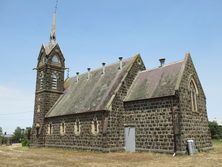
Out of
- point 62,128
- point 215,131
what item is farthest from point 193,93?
point 215,131

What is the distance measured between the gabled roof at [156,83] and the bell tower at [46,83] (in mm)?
13813

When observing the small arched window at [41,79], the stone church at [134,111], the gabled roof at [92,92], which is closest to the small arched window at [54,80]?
the small arched window at [41,79]

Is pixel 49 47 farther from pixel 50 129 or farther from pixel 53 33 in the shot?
pixel 50 129

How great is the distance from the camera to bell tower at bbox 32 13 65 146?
36375 millimetres

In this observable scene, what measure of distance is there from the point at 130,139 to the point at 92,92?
7699mm

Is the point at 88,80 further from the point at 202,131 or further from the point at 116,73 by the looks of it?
the point at 202,131

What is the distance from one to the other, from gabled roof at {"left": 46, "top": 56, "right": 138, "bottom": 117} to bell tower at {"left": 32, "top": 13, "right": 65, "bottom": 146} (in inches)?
45.2

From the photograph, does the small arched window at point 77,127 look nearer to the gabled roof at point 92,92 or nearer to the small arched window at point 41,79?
the gabled roof at point 92,92

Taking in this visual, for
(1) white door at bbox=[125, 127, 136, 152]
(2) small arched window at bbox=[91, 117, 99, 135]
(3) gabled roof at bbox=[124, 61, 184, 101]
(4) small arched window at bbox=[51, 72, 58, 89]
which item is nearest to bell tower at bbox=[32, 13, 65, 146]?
(4) small arched window at bbox=[51, 72, 58, 89]

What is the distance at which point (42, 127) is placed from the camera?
35938 millimetres

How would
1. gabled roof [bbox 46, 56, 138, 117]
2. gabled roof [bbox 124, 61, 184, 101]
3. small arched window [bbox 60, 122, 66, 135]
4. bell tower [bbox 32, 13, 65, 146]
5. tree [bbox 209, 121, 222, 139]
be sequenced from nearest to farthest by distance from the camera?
gabled roof [bbox 124, 61, 184, 101], gabled roof [bbox 46, 56, 138, 117], small arched window [bbox 60, 122, 66, 135], bell tower [bbox 32, 13, 65, 146], tree [bbox 209, 121, 222, 139]

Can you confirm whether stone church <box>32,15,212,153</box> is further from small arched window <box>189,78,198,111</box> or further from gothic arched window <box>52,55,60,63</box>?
gothic arched window <box>52,55,60,63</box>

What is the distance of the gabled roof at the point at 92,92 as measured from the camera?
1099 inches

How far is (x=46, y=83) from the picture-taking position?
37219mm
